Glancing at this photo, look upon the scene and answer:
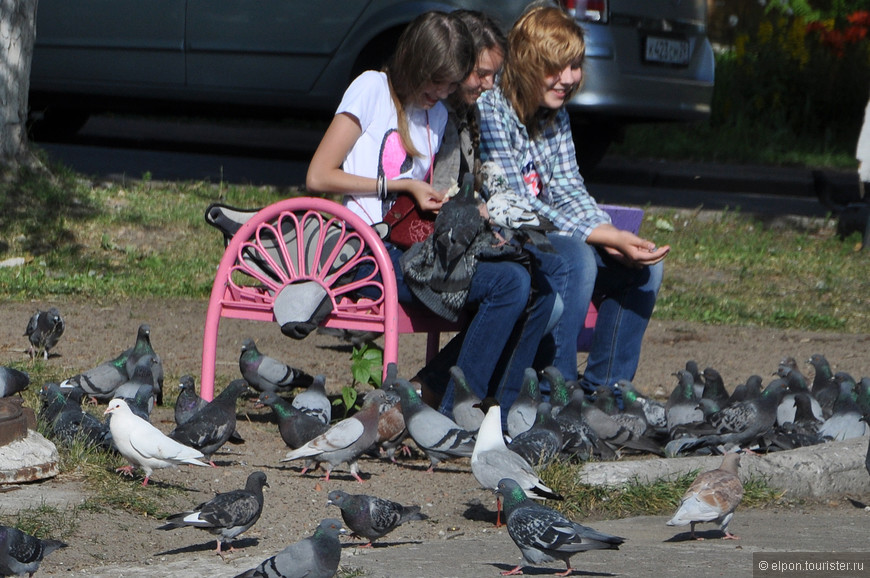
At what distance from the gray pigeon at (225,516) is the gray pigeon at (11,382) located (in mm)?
1692

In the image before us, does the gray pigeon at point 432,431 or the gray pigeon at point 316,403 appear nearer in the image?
the gray pigeon at point 432,431

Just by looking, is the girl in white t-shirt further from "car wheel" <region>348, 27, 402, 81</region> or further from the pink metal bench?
"car wheel" <region>348, 27, 402, 81</region>

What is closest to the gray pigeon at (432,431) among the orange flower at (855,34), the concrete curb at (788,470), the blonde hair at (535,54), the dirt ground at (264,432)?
the dirt ground at (264,432)

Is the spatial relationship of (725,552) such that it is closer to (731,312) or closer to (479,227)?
(479,227)

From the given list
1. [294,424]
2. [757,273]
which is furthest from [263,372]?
[757,273]

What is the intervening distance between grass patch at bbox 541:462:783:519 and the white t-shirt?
1428mm

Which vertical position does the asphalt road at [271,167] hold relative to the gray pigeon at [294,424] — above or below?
above

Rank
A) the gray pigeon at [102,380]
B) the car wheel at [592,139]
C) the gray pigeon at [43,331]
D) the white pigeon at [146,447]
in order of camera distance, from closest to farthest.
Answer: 1. the white pigeon at [146,447]
2. the gray pigeon at [102,380]
3. the gray pigeon at [43,331]
4. the car wheel at [592,139]

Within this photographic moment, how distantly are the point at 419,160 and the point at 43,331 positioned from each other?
2341 millimetres

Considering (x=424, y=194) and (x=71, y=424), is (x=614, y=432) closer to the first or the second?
(x=424, y=194)

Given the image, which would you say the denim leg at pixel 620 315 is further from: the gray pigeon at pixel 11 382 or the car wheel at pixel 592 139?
the car wheel at pixel 592 139

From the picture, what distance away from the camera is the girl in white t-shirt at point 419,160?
200 inches

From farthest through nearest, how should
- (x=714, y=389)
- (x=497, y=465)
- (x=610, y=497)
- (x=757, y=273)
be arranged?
(x=757, y=273), (x=714, y=389), (x=610, y=497), (x=497, y=465)

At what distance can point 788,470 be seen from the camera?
4836mm
